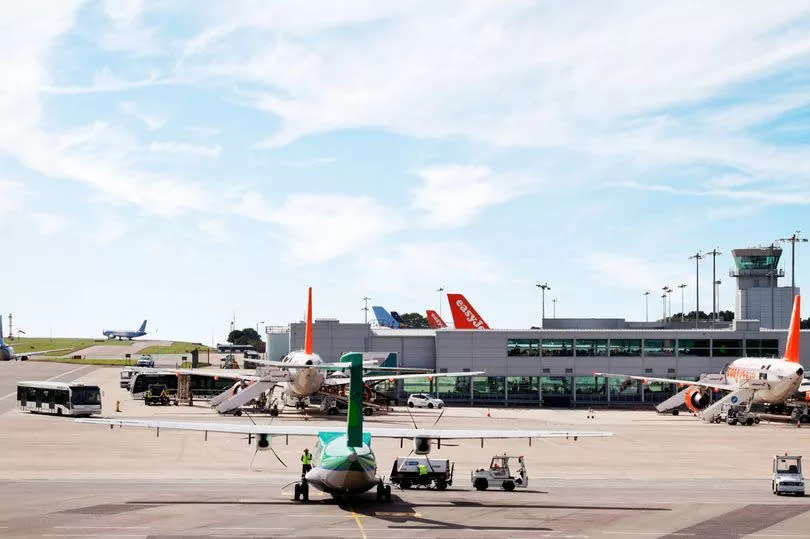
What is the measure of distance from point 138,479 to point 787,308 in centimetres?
14034

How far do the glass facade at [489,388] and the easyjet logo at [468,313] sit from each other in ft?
58.1

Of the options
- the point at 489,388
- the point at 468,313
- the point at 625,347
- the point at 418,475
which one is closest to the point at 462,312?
the point at 468,313

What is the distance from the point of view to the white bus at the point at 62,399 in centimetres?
8338

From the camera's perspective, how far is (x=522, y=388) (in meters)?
115

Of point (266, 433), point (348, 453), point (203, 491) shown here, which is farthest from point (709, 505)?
point (203, 491)

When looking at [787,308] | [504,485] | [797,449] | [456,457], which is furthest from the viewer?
[787,308]

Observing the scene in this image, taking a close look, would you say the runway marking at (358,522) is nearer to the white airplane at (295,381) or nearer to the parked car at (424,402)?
the white airplane at (295,381)

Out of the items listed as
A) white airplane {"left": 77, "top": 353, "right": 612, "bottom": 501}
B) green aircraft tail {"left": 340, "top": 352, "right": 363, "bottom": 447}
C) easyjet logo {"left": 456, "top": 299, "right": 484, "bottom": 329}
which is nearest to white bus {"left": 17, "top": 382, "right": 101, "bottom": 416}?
white airplane {"left": 77, "top": 353, "right": 612, "bottom": 501}

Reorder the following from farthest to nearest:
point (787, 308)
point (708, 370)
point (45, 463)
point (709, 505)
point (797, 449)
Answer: point (787, 308) < point (708, 370) < point (797, 449) < point (45, 463) < point (709, 505)

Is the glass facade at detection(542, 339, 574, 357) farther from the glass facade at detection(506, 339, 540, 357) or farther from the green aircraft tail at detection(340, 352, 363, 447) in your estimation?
the green aircraft tail at detection(340, 352, 363, 447)

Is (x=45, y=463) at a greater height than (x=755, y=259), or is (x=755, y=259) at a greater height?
(x=755, y=259)

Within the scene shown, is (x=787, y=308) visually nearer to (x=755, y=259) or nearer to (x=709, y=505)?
(x=755, y=259)

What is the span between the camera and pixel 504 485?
46062mm

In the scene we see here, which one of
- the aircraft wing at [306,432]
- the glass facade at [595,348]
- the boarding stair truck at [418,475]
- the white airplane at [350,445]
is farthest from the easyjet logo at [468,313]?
the white airplane at [350,445]
